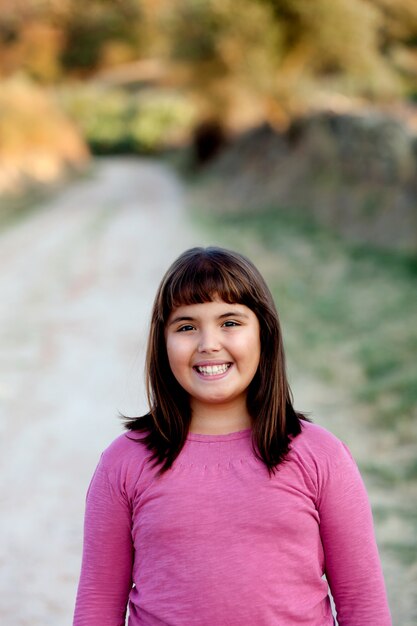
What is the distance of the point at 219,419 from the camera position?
178 cm

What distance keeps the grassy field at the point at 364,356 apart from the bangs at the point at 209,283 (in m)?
1.75

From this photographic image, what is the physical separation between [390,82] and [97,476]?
15.1m

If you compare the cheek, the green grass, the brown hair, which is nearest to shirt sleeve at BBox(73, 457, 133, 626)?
the brown hair

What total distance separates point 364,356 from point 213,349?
180 inches

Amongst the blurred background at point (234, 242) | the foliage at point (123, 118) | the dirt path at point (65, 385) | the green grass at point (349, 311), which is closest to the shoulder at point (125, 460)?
the blurred background at point (234, 242)

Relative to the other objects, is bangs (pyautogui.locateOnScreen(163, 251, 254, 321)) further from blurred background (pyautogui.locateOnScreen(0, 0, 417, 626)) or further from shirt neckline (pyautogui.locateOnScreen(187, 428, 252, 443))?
blurred background (pyautogui.locateOnScreen(0, 0, 417, 626))

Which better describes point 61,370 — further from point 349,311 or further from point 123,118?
point 123,118

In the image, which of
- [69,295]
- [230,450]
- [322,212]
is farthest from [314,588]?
[322,212]

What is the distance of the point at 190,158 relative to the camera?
22.6 metres

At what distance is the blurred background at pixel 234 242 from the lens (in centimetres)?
423

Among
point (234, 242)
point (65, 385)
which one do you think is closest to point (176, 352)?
point (65, 385)

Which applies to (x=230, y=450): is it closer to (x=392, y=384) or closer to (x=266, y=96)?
(x=392, y=384)

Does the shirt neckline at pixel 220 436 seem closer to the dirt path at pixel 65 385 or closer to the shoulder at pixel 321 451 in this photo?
the shoulder at pixel 321 451

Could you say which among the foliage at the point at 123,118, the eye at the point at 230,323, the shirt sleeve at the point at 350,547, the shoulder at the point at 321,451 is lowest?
the shirt sleeve at the point at 350,547
